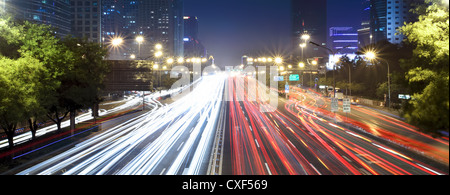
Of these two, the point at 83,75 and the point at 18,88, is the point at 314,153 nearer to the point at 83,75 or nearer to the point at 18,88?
the point at 18,88

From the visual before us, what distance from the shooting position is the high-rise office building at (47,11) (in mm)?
120500

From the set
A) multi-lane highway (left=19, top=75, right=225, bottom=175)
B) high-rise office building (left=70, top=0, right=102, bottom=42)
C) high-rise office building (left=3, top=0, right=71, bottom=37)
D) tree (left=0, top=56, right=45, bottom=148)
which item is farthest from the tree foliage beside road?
high-rise office building (left=70, top=0, right=102, bottom=42)

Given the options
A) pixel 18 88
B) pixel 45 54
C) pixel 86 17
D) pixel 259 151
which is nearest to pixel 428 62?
pixel 259 151

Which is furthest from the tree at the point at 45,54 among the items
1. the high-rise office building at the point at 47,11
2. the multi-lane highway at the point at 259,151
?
the high-rise office building at the point at 47,11

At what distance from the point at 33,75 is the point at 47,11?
12650 cm

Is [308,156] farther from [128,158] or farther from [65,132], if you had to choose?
[65,132]

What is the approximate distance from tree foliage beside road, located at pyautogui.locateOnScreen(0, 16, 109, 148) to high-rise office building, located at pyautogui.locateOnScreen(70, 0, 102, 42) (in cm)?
11676

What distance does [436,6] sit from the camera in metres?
13.5

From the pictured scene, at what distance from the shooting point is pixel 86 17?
13562 cm

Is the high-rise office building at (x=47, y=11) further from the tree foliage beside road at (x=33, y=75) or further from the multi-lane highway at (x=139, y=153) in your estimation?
the multi-lane highway at (x=139, y=153)

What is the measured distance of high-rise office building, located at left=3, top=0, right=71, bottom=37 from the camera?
120 m

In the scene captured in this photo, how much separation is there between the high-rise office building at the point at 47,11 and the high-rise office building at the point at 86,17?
281 centimetres

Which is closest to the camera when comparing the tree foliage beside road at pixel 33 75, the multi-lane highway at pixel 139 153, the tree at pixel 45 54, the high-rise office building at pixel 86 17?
the multi-lane highway at pixel 139 153
